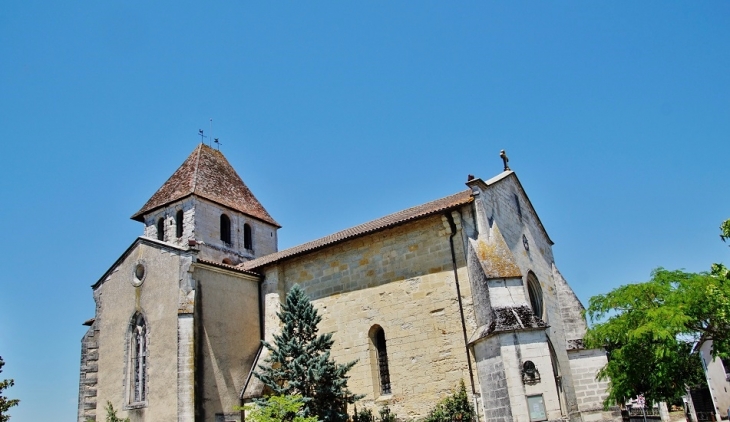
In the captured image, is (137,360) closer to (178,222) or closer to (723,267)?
(178,222)

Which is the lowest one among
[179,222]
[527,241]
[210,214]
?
[527,241]

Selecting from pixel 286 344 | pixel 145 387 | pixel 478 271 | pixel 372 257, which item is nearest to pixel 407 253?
pixel 372 257

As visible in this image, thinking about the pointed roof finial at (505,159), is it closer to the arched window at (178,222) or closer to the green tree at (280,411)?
the green tree at (280,411)

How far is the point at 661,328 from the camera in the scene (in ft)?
43.7

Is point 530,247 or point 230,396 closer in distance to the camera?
point 230,396

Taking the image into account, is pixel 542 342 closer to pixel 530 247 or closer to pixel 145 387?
pixel 530 247

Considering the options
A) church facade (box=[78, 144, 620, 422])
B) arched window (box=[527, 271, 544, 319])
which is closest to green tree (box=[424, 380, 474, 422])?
church facade (box=[78, 144, 620, 422])

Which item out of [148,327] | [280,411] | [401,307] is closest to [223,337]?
[148,327]

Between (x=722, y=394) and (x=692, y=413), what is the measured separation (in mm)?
2177

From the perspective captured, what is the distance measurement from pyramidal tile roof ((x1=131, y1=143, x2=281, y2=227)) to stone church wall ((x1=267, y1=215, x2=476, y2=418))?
1016 cm

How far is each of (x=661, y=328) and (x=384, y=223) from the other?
8775 millimetres

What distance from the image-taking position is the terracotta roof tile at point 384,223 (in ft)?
55.6

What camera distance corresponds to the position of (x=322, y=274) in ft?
63.0

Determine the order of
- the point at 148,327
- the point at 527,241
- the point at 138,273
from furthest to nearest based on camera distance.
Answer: the point at 527,241 < the point at 138,273 < the point at 148,327
